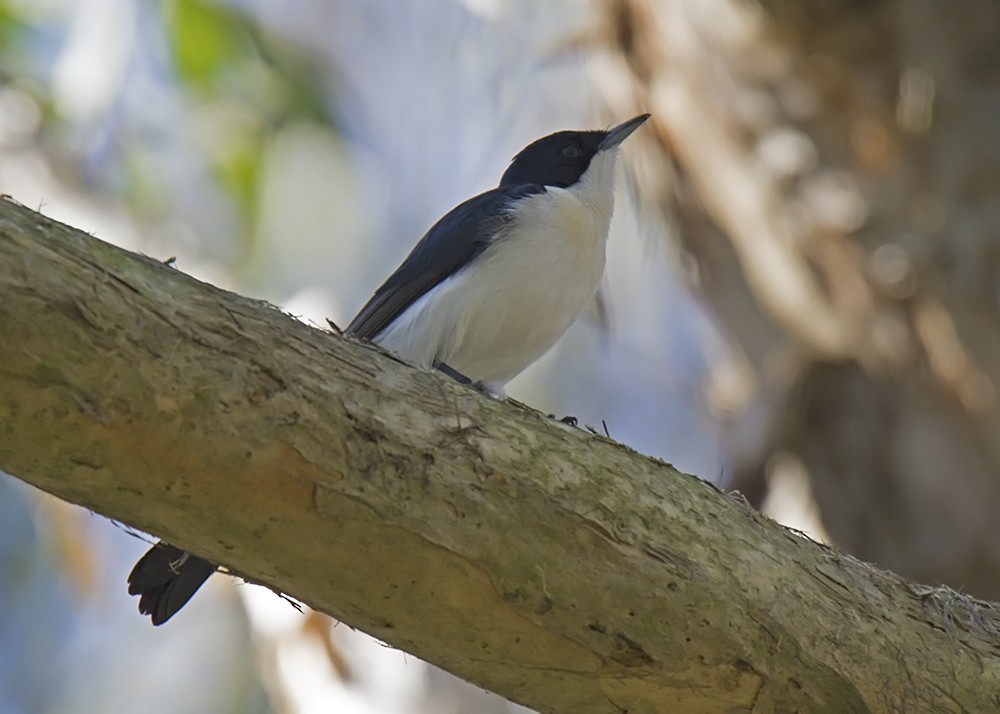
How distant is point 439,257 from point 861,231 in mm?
2317

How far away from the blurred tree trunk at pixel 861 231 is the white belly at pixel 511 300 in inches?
71.6

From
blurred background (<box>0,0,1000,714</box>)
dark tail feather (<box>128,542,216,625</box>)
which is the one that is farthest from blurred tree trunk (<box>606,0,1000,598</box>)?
dark tail feather (<box>128,542,216,625</box>)

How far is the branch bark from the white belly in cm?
164

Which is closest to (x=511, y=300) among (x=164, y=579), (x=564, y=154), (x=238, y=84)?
(x=564, y=154)

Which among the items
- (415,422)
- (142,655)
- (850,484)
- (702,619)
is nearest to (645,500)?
(702,619)

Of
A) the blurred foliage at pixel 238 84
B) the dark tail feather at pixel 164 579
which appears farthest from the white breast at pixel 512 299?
the blurred foliage at pixel 238 84

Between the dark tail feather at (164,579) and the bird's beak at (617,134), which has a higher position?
the bird's beak at (617,134)

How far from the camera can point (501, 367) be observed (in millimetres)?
5117

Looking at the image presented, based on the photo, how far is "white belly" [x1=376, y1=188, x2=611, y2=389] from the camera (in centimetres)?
485

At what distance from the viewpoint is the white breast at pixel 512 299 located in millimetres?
4848

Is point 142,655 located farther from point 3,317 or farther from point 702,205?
point 3,317

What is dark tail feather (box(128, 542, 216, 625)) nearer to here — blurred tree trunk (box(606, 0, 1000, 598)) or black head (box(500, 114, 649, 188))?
black head (box(500, 114, 649, 188))

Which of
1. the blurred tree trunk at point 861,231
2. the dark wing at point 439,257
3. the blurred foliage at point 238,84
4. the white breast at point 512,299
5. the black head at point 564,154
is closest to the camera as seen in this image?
the white breast at point 512,299

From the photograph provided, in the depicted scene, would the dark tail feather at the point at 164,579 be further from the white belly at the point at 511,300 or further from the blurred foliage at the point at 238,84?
the blurred foliage at the point at 238,84
